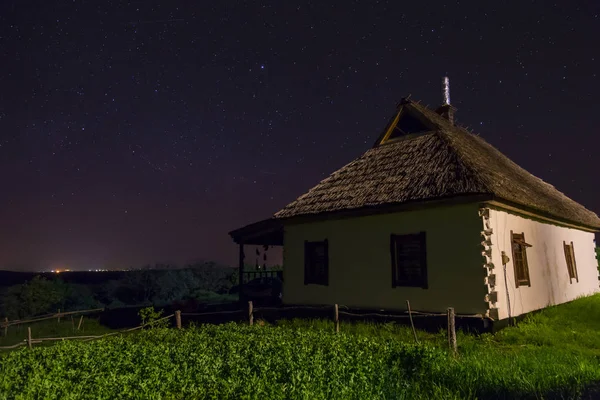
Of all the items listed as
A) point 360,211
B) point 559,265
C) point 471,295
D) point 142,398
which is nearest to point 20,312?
point 360,211

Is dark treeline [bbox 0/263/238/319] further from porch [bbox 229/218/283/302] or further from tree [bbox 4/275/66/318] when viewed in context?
porch [bbox 229/218/283/302]

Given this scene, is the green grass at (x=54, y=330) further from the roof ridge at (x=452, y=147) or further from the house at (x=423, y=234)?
the roof ridge at (x=452, y=147)

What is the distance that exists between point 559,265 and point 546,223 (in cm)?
170

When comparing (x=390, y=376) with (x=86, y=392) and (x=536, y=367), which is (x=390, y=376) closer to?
(x=536, y=367)

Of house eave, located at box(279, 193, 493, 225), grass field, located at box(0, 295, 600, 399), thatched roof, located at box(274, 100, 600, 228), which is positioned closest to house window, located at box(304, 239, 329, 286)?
house eave, located at box(279, 193, 493, 225)

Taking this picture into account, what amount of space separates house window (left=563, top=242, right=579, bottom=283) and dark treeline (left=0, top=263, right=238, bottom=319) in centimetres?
1431

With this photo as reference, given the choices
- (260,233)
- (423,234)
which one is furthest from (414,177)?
(260,233)

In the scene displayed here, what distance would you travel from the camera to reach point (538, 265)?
1156cm

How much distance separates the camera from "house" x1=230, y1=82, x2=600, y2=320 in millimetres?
9312

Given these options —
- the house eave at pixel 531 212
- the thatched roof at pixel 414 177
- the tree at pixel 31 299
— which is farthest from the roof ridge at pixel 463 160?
the tree at pixel 31 299

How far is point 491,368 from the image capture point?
5.52 metres

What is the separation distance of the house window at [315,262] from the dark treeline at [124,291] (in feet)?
21.6

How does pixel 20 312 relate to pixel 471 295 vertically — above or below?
below

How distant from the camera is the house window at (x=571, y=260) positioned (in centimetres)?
1404
